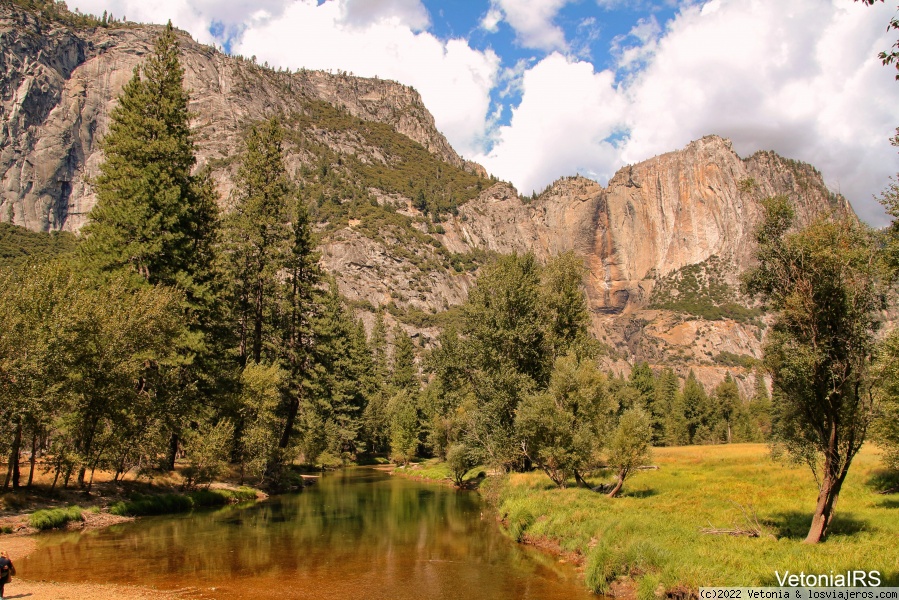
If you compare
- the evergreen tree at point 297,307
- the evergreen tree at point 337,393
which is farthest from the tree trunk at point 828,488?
the evergreen tree at point 337,393

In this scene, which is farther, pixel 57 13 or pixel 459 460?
pixel 57 13

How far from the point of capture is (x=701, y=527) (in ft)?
58.0

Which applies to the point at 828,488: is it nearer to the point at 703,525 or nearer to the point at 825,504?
the point at 825,504

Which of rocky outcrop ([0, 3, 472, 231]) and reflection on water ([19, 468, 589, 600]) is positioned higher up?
rocky outcrop ([0, 3, 472, 231])

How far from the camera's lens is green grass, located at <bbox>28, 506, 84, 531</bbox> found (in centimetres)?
2072

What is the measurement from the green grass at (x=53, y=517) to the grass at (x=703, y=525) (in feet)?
60.2

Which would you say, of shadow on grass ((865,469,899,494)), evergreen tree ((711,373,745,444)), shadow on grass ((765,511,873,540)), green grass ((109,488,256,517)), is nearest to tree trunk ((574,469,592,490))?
shadow on grass ((765,511,873,540))

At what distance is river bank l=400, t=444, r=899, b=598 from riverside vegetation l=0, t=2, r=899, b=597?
0.12 meters

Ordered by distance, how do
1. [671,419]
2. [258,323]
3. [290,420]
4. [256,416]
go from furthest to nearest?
[671,419], [290,420], [258,323], [256,416]

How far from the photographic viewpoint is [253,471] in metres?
36.3

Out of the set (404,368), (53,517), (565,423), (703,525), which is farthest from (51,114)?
(703,525)

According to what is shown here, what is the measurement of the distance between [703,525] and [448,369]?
3343 cm

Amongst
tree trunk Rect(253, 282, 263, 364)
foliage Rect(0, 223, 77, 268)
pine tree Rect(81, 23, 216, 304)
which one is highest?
foliage Rect(0, 223, 77, 268)

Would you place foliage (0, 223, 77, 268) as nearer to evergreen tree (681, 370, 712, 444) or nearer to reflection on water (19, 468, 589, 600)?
reflection on water (19, 468, 589, 600)
